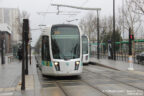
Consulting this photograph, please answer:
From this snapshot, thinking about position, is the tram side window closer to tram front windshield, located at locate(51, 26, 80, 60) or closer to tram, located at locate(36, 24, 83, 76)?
tram, located at locate(36, 24, 83, 76)

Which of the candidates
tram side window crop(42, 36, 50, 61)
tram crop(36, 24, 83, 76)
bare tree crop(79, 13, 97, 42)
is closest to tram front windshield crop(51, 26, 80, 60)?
tram crop(36, 24, 83, 76)

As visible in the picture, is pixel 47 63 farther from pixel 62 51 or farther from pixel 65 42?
pixel 65 42

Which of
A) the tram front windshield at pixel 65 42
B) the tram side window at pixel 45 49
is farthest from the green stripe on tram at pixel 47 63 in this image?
the tram front windshield at pixel 65 42

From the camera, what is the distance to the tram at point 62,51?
13.1 m

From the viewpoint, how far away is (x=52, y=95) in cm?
928

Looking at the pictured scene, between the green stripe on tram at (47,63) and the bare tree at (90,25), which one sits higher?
the bare tree at (90,25)

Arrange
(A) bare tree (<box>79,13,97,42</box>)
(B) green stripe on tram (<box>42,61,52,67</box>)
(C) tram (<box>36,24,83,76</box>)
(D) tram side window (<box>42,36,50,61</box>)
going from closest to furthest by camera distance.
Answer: (C) tram (<box>36,24,83,76</box>)
(B) green stripe on tram (<box>42,61,52,67</box>)
(D) tram side window (<box>42,36,50,61</box>)
(A) bare tree (<box>79,13,97,42</box>)

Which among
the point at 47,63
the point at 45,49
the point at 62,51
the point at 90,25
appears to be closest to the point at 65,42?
the point at 62,51

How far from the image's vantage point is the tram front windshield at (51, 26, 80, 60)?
13383 mm

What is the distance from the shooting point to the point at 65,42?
13609 millimetres

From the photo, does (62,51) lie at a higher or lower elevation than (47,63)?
higher

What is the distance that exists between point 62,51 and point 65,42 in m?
0.59

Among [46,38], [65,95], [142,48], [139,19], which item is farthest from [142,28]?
[65,95]

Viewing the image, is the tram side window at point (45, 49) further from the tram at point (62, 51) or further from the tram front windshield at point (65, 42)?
the tram front windshield at point (65, 42)
